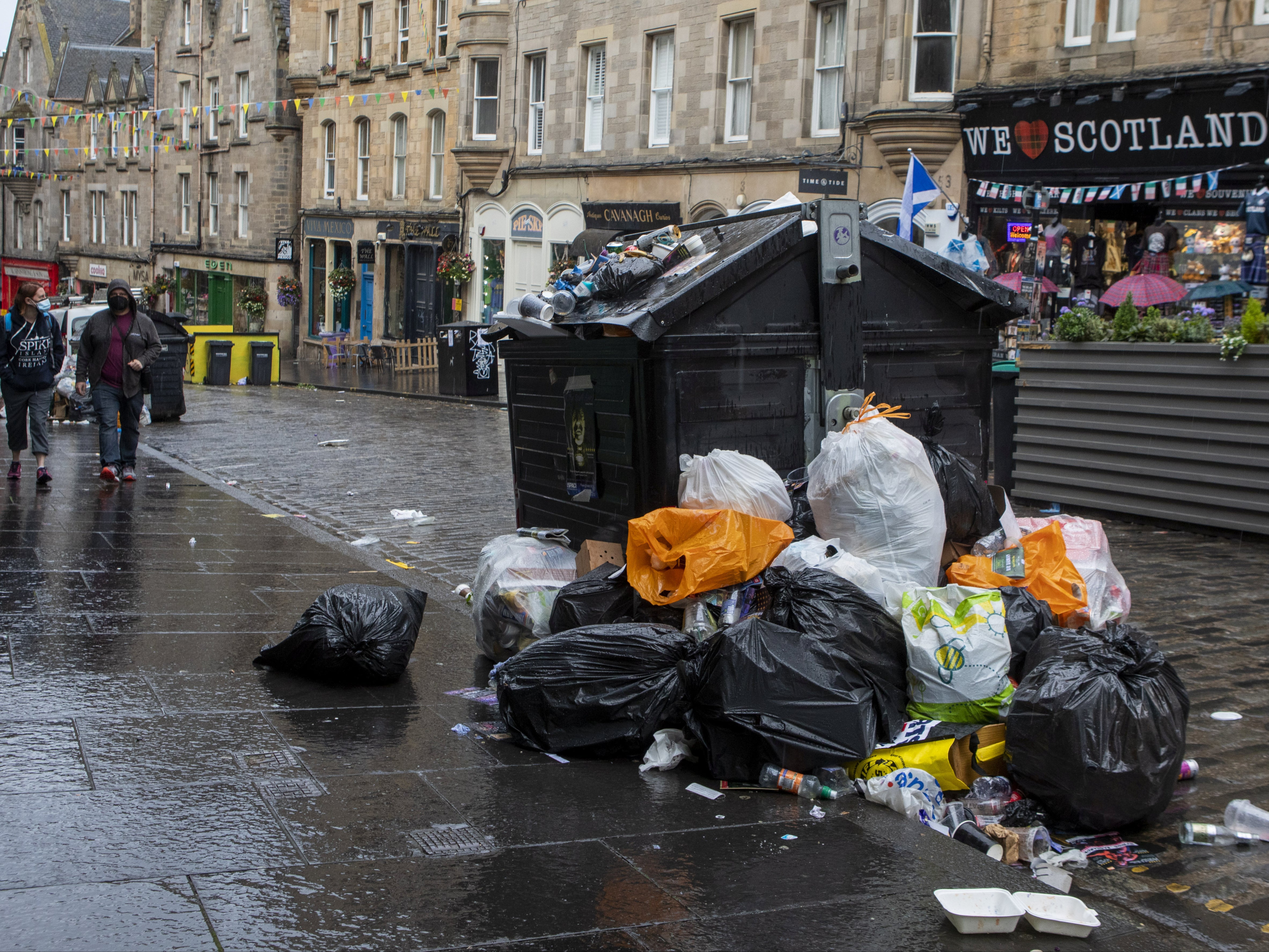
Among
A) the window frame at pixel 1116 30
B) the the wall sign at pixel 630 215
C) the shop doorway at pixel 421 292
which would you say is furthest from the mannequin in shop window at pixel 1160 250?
the shop doorway at pixel 421 292

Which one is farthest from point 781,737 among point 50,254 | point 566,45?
point 50,254

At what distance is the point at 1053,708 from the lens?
3838 millimetres

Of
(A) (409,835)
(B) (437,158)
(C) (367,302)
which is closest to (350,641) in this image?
(A) (409,835)

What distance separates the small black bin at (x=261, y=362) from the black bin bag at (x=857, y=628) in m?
23.0

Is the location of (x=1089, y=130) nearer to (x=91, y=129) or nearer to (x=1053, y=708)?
(x=1053, y=708)

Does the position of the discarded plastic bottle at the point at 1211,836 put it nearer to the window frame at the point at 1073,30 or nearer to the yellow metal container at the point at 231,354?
the window frame at the point at 1073,30

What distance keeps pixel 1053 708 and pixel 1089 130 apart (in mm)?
14127

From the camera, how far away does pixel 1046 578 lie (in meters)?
5.05

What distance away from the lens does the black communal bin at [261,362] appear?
26.0 m

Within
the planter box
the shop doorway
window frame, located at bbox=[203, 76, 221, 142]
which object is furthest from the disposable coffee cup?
window frame, located at bbox=[203, 76, 221, 142]

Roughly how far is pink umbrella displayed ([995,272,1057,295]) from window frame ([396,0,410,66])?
69.8 feet

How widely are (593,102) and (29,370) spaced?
18044 millimetres

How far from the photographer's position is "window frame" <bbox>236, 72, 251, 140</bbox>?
40312 millimetres

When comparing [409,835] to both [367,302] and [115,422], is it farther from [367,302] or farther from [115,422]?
[367,302]
